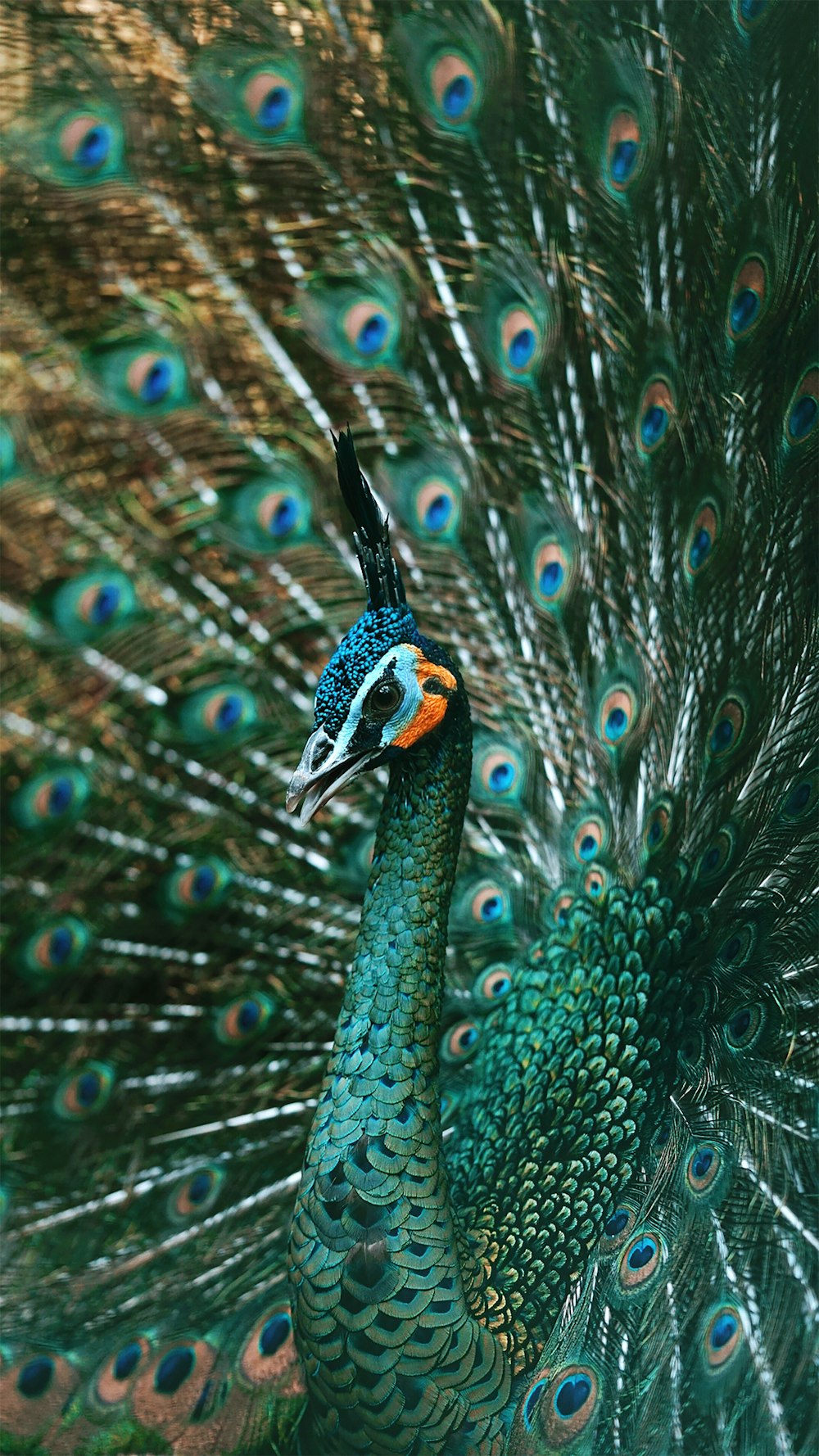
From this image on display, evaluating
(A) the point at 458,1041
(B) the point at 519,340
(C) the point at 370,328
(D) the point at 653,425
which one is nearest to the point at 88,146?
(C) the point at 370,328

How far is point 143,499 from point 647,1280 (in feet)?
4.49

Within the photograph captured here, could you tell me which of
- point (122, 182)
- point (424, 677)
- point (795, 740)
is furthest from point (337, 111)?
point (795, 740)

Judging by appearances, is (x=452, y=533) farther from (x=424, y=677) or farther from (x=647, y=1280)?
(x=647, y=1280)

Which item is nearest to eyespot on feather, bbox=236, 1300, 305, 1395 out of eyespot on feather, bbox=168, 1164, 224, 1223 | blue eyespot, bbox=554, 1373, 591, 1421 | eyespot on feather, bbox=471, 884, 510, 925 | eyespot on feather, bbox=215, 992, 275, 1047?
eyespot on feather, bbox=168, 1164, 224, 1223

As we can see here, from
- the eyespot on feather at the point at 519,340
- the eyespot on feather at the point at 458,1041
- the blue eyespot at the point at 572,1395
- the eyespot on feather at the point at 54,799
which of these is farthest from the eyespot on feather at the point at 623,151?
the blue eyespot at the point at 572,1395

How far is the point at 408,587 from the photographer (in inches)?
71.4

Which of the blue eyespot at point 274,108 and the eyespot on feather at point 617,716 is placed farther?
the blue eyespot at point 274,108

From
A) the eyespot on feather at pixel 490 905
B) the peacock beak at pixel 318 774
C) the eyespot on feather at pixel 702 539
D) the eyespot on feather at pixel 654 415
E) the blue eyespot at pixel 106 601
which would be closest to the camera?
the peacock beak at pixel 318 774

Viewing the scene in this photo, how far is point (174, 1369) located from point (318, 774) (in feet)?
2.54

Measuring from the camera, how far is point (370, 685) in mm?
1186

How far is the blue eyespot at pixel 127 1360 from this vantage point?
1485mm

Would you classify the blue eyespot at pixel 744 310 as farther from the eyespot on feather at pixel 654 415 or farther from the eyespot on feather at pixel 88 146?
the eyespot on feather at pixel 88 146

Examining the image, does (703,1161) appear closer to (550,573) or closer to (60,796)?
(550,573)

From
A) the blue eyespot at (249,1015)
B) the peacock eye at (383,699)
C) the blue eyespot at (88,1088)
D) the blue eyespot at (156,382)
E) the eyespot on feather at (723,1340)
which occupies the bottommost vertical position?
the eyespot on feather at (723,1340)
